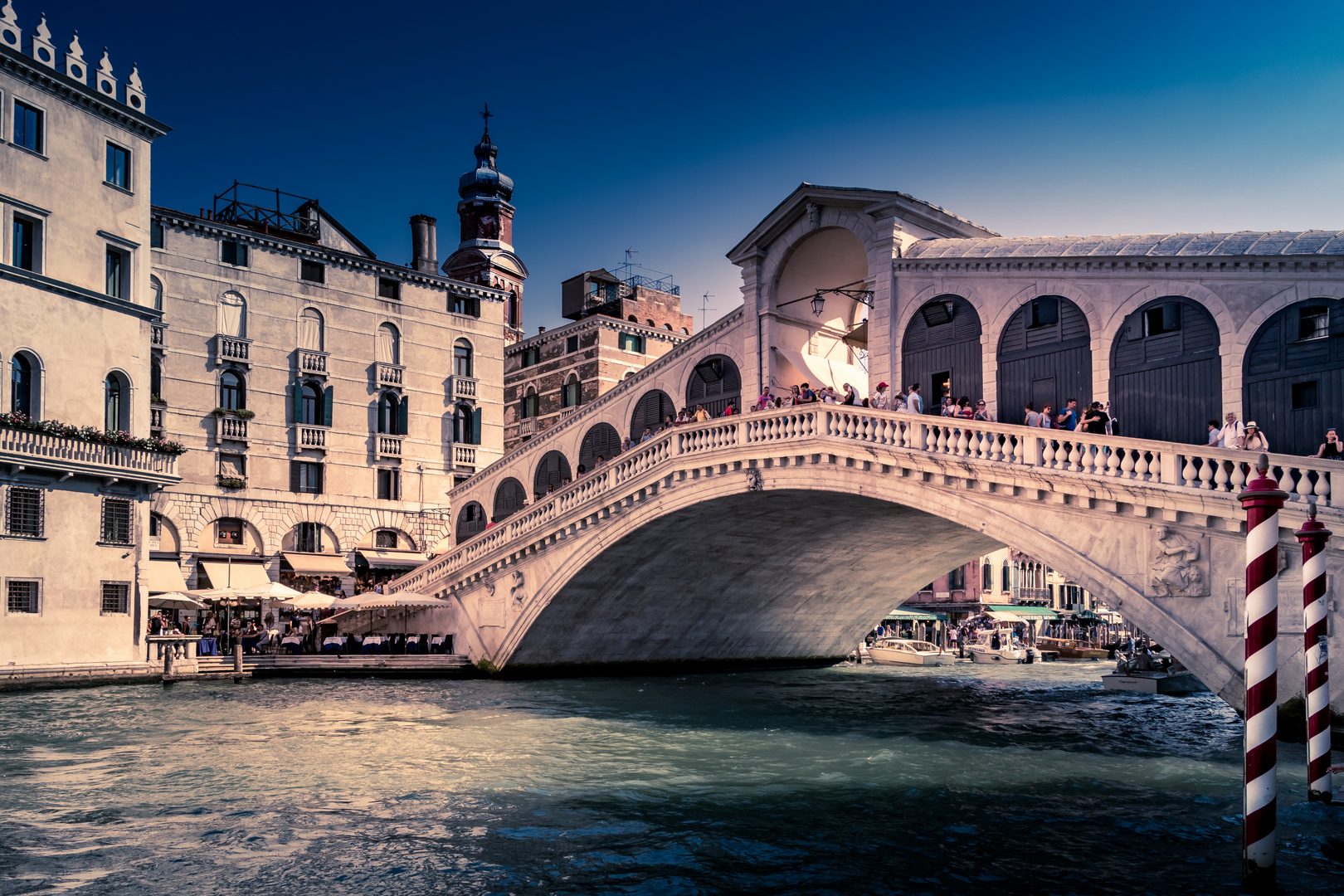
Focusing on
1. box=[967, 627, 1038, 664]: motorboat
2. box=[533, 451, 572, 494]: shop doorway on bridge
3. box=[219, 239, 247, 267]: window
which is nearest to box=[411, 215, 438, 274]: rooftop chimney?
box=[219, 239, 247, 267]: window

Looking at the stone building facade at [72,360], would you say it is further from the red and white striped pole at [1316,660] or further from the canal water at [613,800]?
the red and white striped pole at [1316,660]

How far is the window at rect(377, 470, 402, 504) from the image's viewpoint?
3584cm

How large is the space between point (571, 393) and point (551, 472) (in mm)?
11049

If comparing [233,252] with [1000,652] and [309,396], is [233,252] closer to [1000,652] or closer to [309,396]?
[309,396]

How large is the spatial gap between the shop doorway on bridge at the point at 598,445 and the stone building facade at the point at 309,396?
7.63 meters

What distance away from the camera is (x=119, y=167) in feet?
86.1

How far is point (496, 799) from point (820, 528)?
14367 millimetres

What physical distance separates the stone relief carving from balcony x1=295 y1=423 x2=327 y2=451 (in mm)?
26019

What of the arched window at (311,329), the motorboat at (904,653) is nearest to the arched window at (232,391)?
the arched window at (311,329)

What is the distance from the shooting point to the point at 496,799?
12.3 meters

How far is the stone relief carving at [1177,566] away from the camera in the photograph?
48.0 feet

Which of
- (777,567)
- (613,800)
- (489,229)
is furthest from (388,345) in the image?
(613,800)

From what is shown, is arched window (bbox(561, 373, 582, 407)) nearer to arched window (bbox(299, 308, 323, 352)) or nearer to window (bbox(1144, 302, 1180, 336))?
arched window (bbox(299, 308, 323, 352))

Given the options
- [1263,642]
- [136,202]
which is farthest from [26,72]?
[1263,642]
